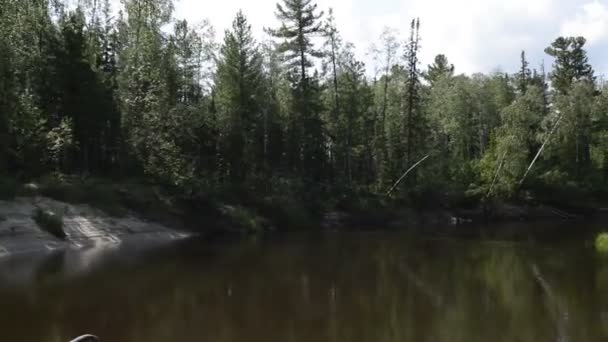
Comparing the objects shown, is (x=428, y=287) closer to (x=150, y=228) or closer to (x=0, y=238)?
(x=0, y=238)

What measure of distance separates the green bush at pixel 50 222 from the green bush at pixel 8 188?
148cm

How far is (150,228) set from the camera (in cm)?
3853

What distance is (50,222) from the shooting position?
103ft

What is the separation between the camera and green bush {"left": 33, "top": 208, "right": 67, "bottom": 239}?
3130 centimetres

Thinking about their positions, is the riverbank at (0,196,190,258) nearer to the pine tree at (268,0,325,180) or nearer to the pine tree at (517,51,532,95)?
the pine tree at (268,0,325,180)

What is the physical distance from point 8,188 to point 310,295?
19.6m

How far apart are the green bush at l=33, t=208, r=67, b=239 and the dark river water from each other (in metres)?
2.88

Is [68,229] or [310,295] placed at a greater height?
[68,229]

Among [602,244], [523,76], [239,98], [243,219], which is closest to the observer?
[602,244]

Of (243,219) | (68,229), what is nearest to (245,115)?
(243,219)

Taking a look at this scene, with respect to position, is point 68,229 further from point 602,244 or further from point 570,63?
point 570,63

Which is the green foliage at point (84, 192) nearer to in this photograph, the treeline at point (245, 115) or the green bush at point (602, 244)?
the treeline at point (245, 115)

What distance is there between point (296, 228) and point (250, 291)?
2758cm

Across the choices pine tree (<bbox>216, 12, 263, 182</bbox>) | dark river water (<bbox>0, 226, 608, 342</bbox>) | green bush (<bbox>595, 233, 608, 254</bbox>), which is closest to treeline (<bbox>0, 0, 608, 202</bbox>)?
pine tree (<bbox>216, 12, 263, 182</bbox>)
